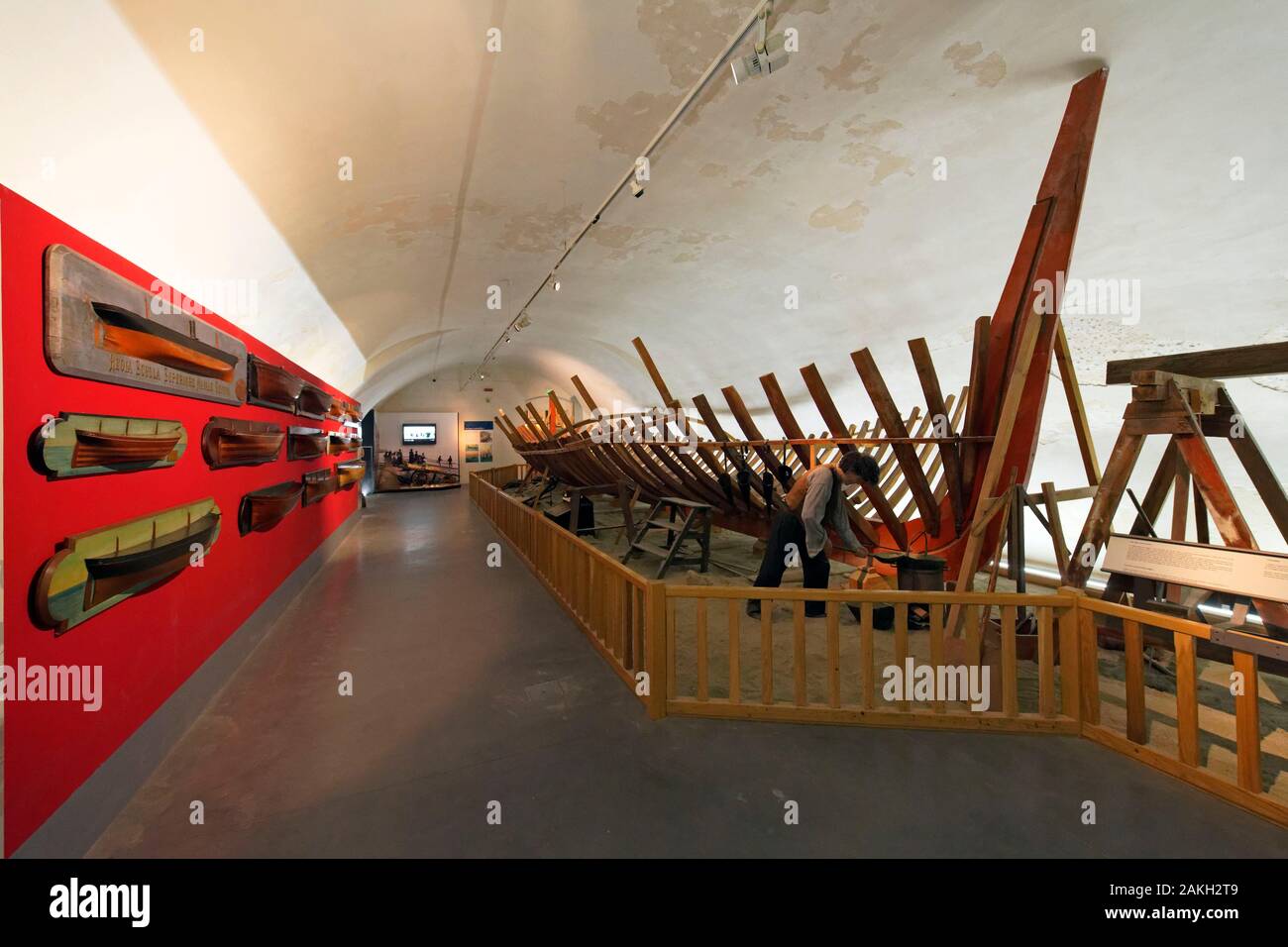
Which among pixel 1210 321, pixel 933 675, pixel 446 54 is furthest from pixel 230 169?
pixel 1210 321

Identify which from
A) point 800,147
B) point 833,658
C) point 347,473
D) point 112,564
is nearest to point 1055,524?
point 833,658

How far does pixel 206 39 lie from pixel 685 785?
12.2 ft

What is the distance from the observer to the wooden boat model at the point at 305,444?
5.39 metres

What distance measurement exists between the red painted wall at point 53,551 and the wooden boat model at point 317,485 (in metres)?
2.82

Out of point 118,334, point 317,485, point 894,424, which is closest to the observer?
point 118,334

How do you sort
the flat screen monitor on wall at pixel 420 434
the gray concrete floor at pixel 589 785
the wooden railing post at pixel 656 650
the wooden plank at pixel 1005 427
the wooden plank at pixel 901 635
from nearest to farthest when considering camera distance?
the gray concrete floor at pixel 589 785, the wooden plank at pixel 901 635, the wooden railing post at pixel 656 650, the wooden plank at pixel 1005 427, the flat screen monitor on wall at pixel 420 434

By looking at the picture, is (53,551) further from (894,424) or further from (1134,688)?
(894,424)

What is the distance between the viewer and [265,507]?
4.21m

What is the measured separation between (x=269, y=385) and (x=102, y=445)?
100 inches

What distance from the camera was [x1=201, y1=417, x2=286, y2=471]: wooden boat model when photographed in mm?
3266

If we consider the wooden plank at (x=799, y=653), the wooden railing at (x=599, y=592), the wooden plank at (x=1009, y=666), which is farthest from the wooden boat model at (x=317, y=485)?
the wooden plank at (x=1009, y=666)

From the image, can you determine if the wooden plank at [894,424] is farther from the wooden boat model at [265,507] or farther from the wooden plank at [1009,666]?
the wooden boat model at [265,507]

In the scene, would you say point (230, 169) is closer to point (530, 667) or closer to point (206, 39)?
point (206, 39)
